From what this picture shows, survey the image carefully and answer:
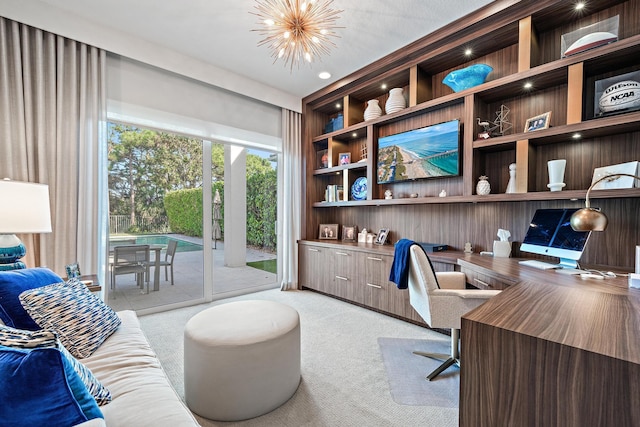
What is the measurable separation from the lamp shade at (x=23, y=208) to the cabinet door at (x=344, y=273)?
2.76 metres

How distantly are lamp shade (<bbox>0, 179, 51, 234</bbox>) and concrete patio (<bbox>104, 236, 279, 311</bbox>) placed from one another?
125cm

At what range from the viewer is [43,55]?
2412mm

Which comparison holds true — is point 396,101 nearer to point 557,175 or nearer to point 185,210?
point 557,175

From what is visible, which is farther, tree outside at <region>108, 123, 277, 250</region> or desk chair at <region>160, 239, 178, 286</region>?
desk chair at <region>160, 239, 178, 286</region>

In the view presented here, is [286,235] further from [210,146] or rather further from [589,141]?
[589,141]

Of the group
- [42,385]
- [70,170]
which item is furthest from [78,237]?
[42,385]

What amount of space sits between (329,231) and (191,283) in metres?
2.02

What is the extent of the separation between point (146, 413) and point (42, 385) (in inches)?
17.7

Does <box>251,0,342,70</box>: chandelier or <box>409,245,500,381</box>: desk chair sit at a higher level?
<box>251,0,342,70</box>: chandelier

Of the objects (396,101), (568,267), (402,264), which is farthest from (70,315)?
(396,101)

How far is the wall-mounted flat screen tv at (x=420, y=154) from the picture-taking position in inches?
111

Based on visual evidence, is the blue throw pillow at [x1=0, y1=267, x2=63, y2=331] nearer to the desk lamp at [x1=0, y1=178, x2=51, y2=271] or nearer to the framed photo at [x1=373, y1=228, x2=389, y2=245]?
the desk lamp at [x1=0, y1=178, x2=51, y2=271]

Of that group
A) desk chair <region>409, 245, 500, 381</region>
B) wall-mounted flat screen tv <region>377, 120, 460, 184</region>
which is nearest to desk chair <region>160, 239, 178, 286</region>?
wall-mounted flat screen tv <region>377, 120, 460, 184</region>

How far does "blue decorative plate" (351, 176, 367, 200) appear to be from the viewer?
3.79 metres
